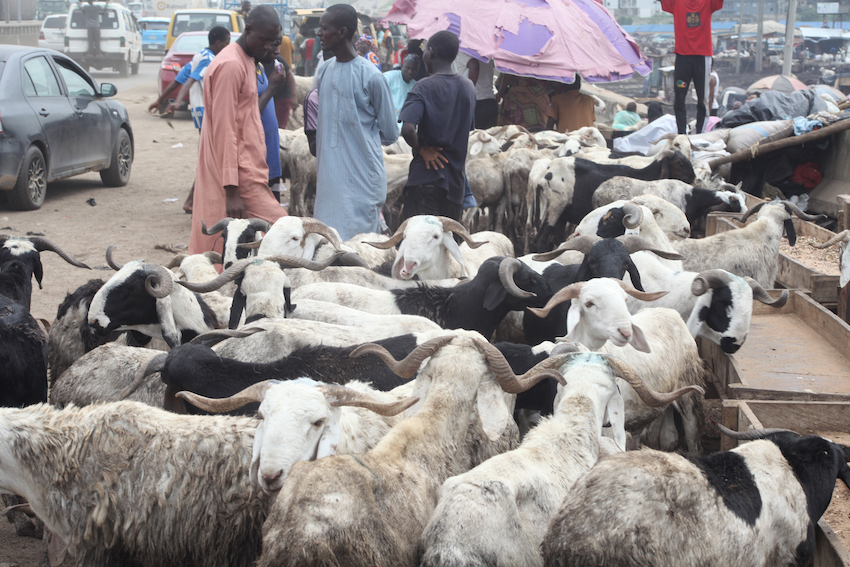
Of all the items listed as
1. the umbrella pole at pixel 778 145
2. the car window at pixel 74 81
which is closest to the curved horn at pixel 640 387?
the umbrella pole at pixel 778 145

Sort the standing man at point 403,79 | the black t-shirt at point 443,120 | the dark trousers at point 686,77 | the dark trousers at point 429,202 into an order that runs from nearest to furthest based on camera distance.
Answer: the black t-shirt at point 443,120 → the dark trousers at point 429,202 → the standing man at point 403,79 → the dark trousers at point 686,77

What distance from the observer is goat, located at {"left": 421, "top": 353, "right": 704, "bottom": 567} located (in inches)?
94.0

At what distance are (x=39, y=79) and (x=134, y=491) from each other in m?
8.60

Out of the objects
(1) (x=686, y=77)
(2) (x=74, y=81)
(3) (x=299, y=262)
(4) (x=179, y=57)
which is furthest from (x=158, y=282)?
(4) (x=179, y=57)

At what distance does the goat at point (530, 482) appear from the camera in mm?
2387

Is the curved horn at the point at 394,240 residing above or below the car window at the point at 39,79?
below

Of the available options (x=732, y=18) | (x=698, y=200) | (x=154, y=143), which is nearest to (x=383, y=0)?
(x=732, y=18)

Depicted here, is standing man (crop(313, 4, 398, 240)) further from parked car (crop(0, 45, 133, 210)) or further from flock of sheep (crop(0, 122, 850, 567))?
parked car (crop(0, 45, 133, 210))

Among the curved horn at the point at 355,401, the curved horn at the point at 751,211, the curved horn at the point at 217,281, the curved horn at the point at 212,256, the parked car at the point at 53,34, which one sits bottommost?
the curved horn at the point at 751,211

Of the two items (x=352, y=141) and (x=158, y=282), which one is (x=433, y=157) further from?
(x=158, y=282)

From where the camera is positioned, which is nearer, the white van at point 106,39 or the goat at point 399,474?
the goat at point 399,474

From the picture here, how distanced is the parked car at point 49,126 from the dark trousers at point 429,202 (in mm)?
5124

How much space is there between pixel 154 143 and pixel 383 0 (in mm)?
68441

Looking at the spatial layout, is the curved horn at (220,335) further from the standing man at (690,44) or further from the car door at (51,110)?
the standing man at (690,44)
